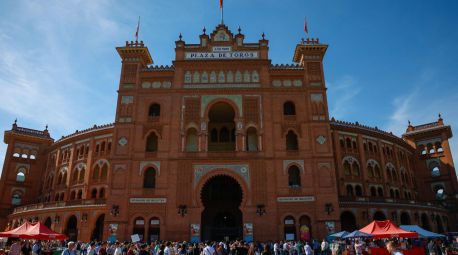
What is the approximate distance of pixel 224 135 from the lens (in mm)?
40781

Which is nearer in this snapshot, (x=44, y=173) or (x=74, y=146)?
(x=74, y=146)

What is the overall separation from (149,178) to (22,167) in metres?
30.1

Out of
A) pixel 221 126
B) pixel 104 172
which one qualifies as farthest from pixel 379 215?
pixel 104 172

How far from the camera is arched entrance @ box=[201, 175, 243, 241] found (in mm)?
35969

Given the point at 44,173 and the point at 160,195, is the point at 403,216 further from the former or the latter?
the point at 44,173

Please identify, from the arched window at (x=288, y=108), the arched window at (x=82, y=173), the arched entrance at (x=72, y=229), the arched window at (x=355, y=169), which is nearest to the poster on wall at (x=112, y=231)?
the arched entrance at (x=72, y=229)

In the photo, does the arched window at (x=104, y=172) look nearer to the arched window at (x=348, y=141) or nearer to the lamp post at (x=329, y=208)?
the lamp post at (x=329, y=208)

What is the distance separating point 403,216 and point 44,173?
50.4 meters

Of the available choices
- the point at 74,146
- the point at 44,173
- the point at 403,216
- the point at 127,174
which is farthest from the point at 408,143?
the point at 44,173

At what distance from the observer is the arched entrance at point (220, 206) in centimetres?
3597

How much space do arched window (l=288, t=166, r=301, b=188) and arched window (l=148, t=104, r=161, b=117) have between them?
14.7 m

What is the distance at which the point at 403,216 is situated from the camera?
1697 inches

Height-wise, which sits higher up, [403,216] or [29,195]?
[29,195]

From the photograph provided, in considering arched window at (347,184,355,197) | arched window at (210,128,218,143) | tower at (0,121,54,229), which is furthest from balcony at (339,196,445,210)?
tower at (0,121,54,229)
